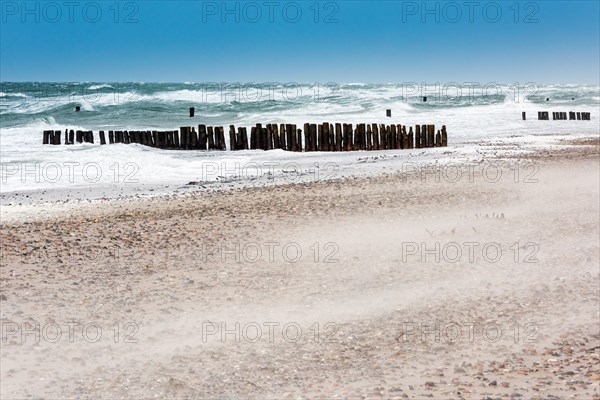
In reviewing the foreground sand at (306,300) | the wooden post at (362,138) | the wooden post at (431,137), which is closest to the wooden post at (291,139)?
the wooden post at (362,138)

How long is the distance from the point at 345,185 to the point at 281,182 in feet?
5.80

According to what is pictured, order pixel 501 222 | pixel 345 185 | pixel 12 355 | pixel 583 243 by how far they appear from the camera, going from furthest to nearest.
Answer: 1. pixel 345 185
2. pixel 501 222
3. pixel 583 243
4. pixel 12 355

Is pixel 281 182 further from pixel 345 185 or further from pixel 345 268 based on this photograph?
pixel 345 268

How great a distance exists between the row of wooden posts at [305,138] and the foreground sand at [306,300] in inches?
487

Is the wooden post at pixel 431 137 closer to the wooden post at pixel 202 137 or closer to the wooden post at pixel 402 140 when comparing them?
the wooden post at pixel 402 140

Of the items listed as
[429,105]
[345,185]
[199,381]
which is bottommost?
[199,381]

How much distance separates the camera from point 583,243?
27.1 ft

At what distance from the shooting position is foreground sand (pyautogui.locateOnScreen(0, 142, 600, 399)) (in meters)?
4.64

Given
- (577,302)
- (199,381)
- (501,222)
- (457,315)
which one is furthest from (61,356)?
(501,222)

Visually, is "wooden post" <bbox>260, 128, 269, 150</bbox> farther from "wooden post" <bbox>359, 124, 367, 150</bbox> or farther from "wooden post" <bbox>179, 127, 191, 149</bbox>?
"wooden post" <bbox>359, 124, 367, 150</bbox>

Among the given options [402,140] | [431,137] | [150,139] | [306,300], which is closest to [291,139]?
[402,140]

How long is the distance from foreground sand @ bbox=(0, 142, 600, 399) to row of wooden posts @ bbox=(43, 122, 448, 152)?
12365 millimetres

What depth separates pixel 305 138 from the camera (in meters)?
23.4

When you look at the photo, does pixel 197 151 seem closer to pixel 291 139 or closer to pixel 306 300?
pixel 291 139
